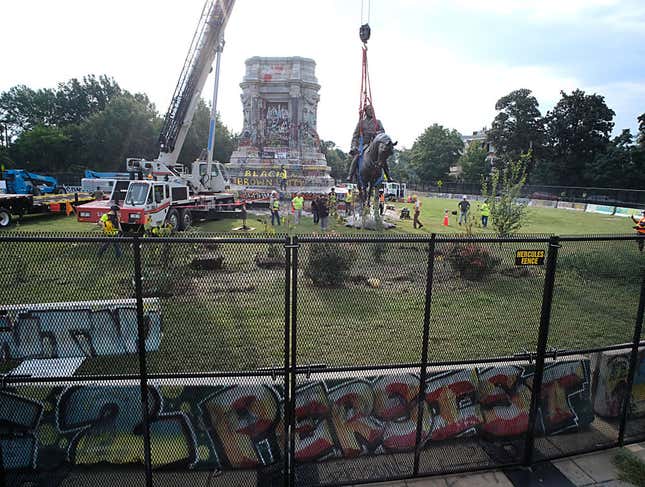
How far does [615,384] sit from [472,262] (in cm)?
288

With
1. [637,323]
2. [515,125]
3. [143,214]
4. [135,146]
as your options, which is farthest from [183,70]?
[515,125]

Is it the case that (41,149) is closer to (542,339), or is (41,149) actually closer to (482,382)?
(482,382)

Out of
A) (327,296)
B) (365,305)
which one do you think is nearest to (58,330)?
(327,296)

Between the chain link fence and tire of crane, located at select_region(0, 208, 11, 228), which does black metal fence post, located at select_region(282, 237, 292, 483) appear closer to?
the chain link fence

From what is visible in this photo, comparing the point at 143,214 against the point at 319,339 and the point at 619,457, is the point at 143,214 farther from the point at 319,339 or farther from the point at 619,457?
the point at 619,457

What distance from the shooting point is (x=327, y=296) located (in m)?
4.43

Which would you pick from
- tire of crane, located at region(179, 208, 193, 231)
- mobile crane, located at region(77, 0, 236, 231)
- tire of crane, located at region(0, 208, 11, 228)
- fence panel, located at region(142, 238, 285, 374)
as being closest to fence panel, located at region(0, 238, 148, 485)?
fence panel, located at region(142, 238, 285, 374)

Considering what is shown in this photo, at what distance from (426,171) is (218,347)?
269 ft

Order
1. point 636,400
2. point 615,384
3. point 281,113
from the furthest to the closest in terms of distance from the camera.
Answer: point 281,113
point 636,400
point 615,384

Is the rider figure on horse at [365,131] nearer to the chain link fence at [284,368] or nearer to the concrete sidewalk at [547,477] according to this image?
the chain link fence at [284,368]

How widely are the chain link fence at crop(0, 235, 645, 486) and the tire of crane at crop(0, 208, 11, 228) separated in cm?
1950

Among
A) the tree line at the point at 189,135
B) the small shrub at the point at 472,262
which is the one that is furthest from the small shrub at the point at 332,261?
the tree line at the point at 189,135

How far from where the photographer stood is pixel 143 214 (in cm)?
1655

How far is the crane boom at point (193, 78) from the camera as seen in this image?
23625 millimetres
